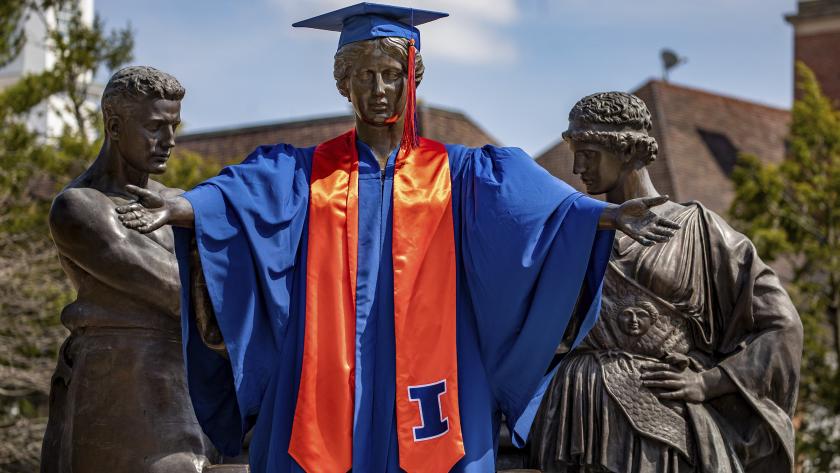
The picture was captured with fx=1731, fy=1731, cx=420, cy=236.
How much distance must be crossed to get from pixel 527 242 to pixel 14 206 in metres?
18.2

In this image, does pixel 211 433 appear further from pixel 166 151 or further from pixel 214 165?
pixel 214 165

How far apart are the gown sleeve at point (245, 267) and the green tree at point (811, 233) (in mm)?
20135

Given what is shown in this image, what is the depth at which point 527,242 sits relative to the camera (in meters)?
5.74

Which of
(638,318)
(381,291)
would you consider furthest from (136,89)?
(638,318)

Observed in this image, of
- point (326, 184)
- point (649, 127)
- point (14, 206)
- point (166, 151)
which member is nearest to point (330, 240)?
point (326, 184)

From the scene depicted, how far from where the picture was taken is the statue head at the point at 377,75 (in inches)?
236

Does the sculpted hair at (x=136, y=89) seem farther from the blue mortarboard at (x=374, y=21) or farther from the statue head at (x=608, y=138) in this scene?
the statue head at (x=608, y=138)

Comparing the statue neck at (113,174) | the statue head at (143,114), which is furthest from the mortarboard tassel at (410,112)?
the statue neck at (113,174)

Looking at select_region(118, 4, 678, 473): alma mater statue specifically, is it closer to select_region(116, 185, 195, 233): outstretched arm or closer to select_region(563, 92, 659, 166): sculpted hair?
select_region(116, 185, 195, 233): outstretched arm

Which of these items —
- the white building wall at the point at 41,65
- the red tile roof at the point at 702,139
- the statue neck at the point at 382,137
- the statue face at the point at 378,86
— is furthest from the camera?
the red tile roof at the point at 702,139

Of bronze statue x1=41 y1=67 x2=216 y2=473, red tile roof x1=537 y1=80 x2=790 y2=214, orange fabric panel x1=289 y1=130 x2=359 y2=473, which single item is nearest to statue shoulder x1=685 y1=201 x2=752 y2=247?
orange fabric panel x1=289 y1=130 x2=359 y2=473

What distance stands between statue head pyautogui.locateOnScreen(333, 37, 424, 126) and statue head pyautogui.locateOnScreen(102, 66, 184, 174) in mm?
858

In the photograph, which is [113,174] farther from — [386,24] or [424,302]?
[424,302]

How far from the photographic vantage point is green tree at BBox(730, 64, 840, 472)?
25.6 m
